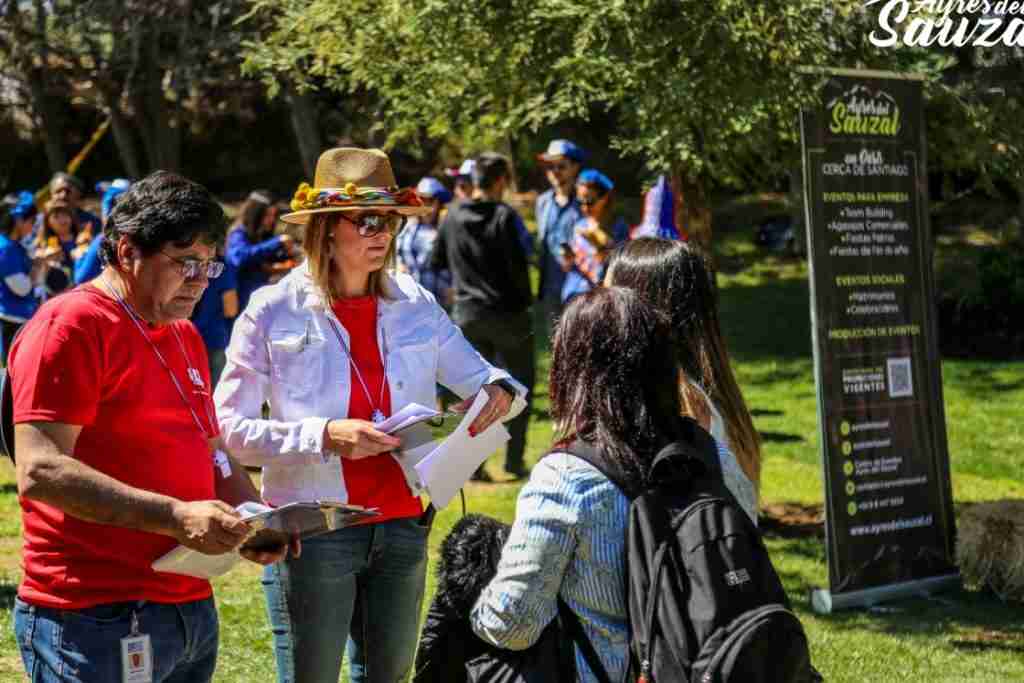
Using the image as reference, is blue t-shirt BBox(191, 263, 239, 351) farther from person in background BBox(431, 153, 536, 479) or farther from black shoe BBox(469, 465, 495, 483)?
black shoe BBox(469, 465, 495, 483)

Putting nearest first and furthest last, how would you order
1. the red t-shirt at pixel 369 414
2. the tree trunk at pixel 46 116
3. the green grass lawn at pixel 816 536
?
the red t-shirt at pixel 369 414, the green grass lawn at pixel 816 536, the tree trunk at pixel 46 116

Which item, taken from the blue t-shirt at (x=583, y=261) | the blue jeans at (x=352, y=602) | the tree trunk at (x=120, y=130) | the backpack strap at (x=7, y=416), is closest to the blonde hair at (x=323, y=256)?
the blue jeans at (x=352, y=602)

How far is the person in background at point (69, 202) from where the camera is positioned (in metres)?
10.8

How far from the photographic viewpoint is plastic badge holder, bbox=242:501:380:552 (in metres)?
2.89

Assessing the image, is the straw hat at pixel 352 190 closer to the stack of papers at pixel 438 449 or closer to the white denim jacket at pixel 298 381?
the white denim jacket at pixel 298 381

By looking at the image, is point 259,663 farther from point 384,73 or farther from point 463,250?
point 463,250

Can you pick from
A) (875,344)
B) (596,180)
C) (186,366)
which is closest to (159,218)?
(186,366)

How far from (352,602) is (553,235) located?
6406 millimetres

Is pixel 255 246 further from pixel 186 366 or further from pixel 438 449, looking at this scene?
pixel 186 366

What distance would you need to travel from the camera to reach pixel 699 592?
2701mm

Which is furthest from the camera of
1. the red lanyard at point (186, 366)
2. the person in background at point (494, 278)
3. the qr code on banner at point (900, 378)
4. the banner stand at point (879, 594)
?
the person in background at point (494, 278)

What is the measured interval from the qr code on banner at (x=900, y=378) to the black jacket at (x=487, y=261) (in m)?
3.05

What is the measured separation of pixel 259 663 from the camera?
20.0 ft

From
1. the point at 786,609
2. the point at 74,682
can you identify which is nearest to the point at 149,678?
the point at 74,682
